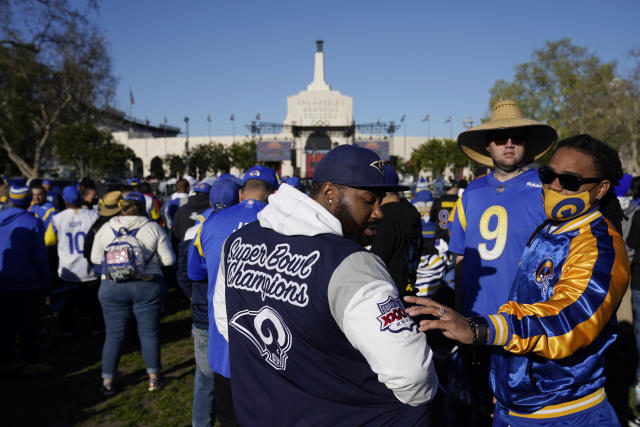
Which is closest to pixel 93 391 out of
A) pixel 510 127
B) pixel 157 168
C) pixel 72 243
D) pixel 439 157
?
pixel 72 243

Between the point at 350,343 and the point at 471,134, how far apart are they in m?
2.42

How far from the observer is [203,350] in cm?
396

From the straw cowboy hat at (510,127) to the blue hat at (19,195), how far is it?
16.8ft

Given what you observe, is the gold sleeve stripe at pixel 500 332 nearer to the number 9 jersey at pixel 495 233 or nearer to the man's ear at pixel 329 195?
the man's ear at pixel 329 195

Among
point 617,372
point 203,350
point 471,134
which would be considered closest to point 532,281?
point 471,134

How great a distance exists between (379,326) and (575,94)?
1835 inches

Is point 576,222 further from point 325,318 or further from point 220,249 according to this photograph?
point 220,249

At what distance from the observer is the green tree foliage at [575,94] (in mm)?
38156

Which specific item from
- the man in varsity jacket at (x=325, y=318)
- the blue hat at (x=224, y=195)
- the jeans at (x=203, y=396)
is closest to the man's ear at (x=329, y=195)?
the man in varsity jacket at (x=325, y=318)

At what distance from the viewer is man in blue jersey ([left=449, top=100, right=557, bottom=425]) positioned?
2.99m

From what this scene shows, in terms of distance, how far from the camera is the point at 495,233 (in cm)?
309

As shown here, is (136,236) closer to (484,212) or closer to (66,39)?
(484,212)

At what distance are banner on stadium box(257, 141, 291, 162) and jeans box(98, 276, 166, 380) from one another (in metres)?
68.2

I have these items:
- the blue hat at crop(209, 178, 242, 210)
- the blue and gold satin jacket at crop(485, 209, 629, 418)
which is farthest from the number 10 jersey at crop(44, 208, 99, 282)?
the blue and gold satin jacket at crop(485, 209, 629, 418)
